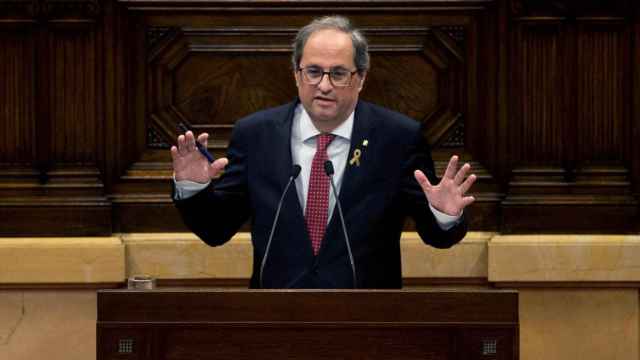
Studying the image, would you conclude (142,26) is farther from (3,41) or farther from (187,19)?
(3,41)

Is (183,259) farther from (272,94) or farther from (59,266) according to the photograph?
(272,94)

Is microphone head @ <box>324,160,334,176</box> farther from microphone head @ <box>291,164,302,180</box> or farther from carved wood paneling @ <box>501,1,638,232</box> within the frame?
carved wood paneling @ <box>501,1,638,232</box>

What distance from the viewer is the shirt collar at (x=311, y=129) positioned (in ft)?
11.3

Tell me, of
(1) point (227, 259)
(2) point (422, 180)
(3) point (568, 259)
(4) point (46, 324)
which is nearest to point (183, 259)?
(1) point (227, 259)

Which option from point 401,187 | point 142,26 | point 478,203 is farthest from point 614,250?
point 142,26

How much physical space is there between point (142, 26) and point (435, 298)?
2.51 m

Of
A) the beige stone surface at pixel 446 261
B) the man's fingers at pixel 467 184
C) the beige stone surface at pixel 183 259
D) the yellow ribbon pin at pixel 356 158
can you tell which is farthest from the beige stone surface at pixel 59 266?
the man's fingers at pixel 467 184

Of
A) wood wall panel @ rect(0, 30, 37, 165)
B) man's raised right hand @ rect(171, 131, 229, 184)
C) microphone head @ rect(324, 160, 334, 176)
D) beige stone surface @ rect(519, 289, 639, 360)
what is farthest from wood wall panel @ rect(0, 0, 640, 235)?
microphone head @ rect(324, 160, 334, 176)

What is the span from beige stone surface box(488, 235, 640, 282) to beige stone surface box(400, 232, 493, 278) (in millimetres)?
57

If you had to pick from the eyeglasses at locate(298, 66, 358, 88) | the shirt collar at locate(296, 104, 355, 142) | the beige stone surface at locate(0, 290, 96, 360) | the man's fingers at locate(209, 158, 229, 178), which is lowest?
the beige stone surface at locate(0, 290, 96, 360)

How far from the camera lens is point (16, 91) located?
15.9 ft

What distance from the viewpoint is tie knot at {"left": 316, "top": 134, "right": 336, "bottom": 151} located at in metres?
3.40

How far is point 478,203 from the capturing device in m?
4.86

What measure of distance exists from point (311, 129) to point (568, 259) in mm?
1650
